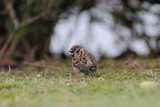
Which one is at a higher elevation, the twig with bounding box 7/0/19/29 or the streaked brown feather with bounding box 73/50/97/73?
the twig with bounding box 7/0/19/29

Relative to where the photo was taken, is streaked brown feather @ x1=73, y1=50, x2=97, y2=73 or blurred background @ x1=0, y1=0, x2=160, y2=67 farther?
blurred background @ x1=0, y1=0, x2=160, y2=67

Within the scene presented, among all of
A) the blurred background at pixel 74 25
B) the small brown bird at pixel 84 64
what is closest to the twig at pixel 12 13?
the blurred background at pixel 74 25

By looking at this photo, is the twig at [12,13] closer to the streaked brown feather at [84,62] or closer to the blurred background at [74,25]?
the blurred background at [74,25]

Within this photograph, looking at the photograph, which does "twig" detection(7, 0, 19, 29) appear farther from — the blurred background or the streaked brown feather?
the streaked brown feather

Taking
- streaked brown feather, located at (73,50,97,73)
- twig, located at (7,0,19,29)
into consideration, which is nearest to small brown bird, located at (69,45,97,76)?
streaked brown feather, located at (73,50,97,73)

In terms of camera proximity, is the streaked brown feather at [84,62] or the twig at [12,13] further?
the twig at [12,13]

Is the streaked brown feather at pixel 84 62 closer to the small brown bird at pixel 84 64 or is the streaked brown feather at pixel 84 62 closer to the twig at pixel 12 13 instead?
the small brown bird at pixel 84 64

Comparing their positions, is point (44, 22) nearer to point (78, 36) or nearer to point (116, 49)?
point (78, 36)

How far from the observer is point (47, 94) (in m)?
2.87

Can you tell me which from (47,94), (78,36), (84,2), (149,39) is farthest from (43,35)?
(47,94)

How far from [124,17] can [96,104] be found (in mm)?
6326

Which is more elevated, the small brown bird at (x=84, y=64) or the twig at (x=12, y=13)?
the twig at (x=12, y=13)

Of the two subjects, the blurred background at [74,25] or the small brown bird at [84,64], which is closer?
the small brown bird at [84,64]

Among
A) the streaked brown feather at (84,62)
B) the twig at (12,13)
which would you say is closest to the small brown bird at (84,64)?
the streaked brown feather at (84,62)
